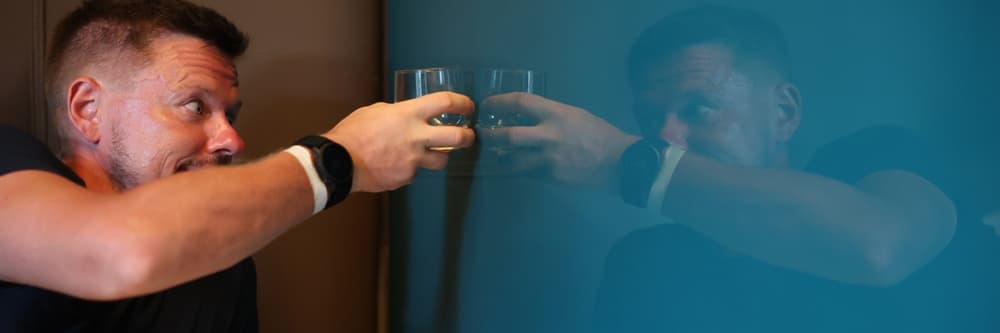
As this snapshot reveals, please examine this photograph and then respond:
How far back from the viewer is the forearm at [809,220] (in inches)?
23.8

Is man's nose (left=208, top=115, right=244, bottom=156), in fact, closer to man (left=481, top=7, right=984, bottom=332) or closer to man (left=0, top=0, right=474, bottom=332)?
man (left=0, top=0, right=474, bottom=332)

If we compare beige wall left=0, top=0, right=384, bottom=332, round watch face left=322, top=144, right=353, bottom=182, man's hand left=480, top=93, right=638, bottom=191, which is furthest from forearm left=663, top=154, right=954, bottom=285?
beige wall left=0, top=0, right=384, bottom=332

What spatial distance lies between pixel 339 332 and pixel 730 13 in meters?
0.97

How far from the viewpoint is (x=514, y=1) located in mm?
1001

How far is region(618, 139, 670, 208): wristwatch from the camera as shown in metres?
0.79

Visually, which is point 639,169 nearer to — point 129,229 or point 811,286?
point 811,286

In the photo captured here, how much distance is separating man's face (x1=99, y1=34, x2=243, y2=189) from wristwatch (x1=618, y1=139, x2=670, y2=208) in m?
0.56

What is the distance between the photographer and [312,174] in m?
0.83

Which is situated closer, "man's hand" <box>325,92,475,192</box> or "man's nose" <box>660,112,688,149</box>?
"man's nose" <box>660,112,688,149</box>

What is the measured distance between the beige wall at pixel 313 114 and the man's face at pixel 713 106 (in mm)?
714

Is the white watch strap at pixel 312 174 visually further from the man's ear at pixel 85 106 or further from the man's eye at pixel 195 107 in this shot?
the man's ear at pixel 85 106

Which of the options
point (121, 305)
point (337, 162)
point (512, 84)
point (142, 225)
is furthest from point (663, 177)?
point (121, 305)

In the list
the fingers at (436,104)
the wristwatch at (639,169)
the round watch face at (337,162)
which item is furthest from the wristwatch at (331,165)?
the wristwatch at (639,169)

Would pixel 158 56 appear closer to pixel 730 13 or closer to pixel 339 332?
pixel 339 332
